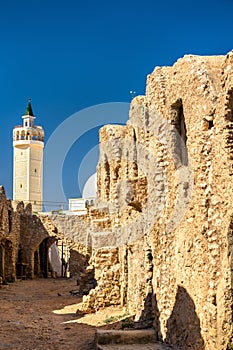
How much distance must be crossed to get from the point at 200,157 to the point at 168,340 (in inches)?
128

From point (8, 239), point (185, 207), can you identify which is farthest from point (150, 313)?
point (8, 239)

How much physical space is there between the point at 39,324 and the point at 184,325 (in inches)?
242

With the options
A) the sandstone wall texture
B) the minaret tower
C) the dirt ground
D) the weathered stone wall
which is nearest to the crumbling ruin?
the sandstone wall texture

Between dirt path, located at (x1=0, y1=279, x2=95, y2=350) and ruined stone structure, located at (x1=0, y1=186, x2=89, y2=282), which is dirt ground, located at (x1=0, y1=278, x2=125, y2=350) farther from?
ruined stone structure, located at (x1=0, y1=186, x2=89, y2=282)

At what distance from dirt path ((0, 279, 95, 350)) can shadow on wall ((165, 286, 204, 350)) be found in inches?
86.4

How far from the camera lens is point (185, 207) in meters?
8.38

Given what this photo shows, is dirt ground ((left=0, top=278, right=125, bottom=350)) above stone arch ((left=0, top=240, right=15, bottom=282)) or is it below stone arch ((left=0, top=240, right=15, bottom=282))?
below

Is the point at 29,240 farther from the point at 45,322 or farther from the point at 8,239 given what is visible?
the point at 45,322

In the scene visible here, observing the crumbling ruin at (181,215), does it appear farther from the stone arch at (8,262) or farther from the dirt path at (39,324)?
the stone arch at (8,262)

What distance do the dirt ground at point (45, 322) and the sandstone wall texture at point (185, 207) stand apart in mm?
1233

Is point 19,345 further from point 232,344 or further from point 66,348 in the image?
point 232,344

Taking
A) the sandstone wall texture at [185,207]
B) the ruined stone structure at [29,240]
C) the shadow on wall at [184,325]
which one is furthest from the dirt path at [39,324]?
the ruined stone structure at [29,240]

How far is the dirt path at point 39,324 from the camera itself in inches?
422

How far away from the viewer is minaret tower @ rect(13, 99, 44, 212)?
56188mm
